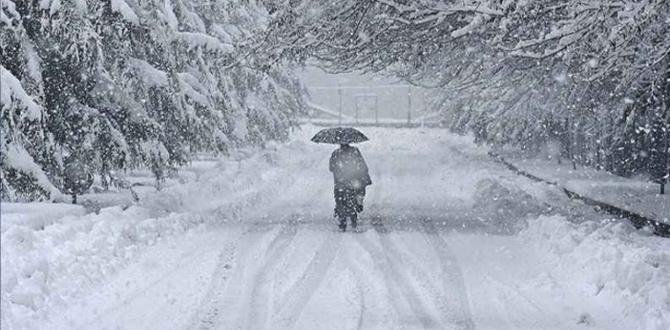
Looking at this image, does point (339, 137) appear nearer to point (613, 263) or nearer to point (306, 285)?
point (306, 285)

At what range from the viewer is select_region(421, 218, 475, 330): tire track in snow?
8023 mm

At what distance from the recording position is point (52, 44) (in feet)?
42.1

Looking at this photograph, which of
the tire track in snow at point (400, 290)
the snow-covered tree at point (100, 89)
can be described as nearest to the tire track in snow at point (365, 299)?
the tire track in snow at point (400, 290)

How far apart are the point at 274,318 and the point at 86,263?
9.06ft

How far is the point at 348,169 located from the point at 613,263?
642 cm

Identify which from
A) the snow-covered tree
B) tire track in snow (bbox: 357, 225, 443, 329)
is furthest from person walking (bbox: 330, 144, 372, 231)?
the snow-covered tree

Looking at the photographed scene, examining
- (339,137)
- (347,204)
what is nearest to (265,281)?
(347,204)

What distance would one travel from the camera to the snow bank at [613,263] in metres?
8.12

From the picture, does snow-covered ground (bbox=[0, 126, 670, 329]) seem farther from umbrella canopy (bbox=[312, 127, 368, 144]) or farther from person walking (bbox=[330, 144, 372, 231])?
umbrella canopy (bbox=[312, 127, 368, 144])

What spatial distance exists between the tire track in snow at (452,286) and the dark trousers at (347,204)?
1413 millimetres

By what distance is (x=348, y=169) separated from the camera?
49.7ft

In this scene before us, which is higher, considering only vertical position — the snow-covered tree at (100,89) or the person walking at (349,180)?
the snow-covered tree at (100,89)

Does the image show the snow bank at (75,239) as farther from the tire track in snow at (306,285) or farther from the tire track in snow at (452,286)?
the tire track in snow at (452,286)

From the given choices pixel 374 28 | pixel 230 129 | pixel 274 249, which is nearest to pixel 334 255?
pixel 274 249
